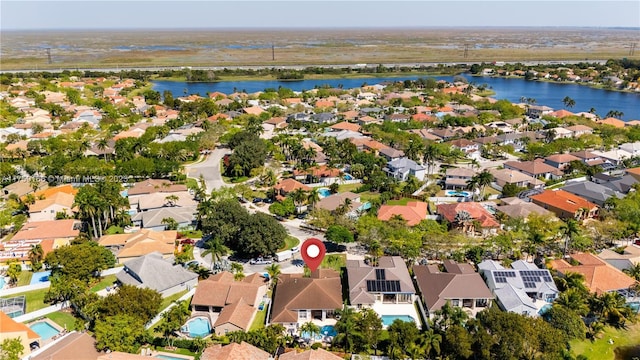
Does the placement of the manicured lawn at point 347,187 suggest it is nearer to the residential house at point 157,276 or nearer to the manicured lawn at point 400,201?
the manicured lawn at point 400,201

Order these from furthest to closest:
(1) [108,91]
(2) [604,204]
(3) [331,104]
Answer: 1. (1) [108,91]
2. (3) [331,104]
3. (2) [604,204]

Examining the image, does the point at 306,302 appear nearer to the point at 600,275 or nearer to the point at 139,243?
the point at 139,243

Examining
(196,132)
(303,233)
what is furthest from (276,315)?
(196,132)

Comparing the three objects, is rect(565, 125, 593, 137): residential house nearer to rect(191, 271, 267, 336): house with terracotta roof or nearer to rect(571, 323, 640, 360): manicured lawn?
rect(571, 323, 640, 360): manicured lawn

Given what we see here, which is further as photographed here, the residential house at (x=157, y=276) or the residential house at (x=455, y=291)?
the residential house at (x=157, y=276)

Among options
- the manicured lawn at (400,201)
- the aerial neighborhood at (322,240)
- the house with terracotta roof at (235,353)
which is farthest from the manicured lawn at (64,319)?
the manicured lawn at (400,201)

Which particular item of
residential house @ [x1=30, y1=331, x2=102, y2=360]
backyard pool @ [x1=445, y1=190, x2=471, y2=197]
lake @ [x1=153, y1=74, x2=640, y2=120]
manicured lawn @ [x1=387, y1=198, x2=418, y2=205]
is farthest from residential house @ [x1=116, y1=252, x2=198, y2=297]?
lake @ [x1=153, y1=74, x2=640, y2=120]

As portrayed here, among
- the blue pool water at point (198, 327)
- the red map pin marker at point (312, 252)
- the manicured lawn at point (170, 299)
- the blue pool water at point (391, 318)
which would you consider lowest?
the blue pool water at point (198, 327)

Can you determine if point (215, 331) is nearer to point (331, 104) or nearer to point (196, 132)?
point (196, 132)
